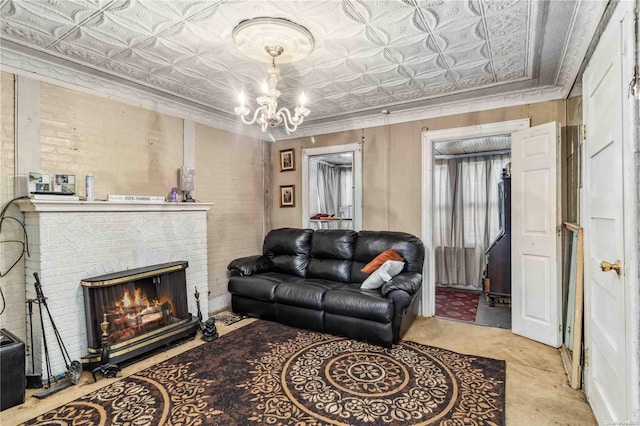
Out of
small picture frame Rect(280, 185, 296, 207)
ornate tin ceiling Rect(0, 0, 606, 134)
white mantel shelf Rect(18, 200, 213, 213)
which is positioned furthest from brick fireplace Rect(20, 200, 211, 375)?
small picture frame Rect(280, 185, 296, 207)

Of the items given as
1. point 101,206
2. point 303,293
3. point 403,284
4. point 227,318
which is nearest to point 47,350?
point 101,206

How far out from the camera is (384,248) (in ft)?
12.3

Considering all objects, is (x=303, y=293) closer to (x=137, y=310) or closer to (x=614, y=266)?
(x=137, y=310)

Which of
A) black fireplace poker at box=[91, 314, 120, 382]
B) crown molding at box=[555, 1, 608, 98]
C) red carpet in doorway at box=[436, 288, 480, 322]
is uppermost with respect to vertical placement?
crown molding at box=[555, 1, 608, 98]

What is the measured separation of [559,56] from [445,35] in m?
1.06

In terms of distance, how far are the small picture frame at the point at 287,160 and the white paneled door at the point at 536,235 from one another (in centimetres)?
294

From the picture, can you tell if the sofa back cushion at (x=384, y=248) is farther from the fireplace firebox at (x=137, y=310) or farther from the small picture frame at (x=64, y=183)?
the small picture frame at (x=64, y=183)

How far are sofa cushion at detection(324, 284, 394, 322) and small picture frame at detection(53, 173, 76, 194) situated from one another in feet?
8.13

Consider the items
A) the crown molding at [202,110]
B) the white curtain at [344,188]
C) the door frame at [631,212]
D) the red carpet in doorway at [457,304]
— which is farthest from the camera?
the white curtain at [344,188]

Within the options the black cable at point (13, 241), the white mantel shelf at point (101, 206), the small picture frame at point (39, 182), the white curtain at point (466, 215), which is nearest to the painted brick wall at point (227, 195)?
the white mantel shelf at point (101, 206)

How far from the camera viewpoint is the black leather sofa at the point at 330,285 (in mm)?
2957

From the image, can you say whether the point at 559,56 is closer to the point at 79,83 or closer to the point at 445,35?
the point at 445,35

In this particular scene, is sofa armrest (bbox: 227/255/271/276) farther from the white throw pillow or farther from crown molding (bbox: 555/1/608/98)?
crown molding (bbox: 555/1/608/98)

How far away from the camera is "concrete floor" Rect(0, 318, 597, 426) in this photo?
6.55 ft
